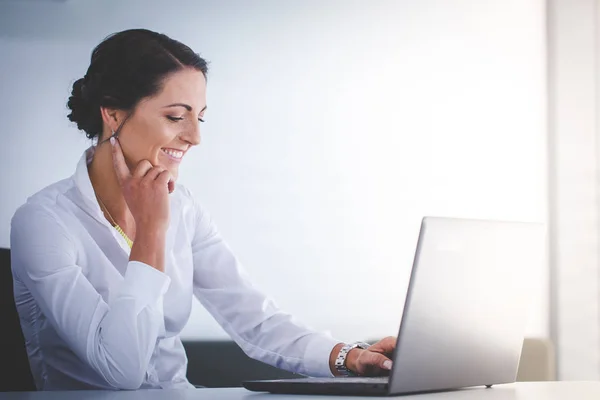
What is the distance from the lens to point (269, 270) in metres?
2.84

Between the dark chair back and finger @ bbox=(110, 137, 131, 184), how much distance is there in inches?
17.2

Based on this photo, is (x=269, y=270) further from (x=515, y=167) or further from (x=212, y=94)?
(x=515, y=167)

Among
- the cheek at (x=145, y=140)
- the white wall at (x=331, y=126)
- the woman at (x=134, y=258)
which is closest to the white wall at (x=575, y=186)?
the white wall at (x=331, y=126)

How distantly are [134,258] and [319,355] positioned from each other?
542mm

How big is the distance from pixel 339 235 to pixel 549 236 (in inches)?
35.7

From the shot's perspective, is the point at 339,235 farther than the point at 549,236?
No

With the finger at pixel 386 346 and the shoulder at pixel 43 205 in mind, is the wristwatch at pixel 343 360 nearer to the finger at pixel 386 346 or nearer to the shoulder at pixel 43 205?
the finger at pixel 386 346

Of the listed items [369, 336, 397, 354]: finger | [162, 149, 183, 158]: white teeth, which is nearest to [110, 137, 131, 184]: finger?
[162, 149, 183, 158]: white teeth

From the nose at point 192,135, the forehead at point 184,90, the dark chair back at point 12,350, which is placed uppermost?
the forehead at point 184,90

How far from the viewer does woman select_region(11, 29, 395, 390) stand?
5.82 feet

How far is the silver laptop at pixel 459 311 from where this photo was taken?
118cm

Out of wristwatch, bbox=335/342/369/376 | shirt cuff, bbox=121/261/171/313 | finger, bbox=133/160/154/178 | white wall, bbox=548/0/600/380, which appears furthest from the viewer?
white wall, bbox=548/0/600/380

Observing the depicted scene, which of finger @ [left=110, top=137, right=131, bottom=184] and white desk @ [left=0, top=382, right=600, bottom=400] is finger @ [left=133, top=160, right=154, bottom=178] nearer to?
finger @ [left=110, top=137, right=131, bottom=184]

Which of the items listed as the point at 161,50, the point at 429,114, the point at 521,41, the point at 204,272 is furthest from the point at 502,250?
the point at 521,41
